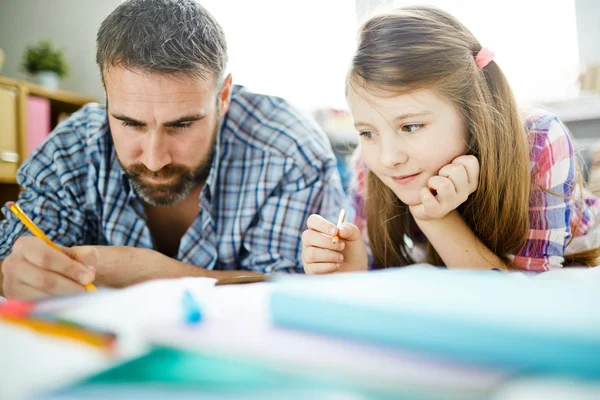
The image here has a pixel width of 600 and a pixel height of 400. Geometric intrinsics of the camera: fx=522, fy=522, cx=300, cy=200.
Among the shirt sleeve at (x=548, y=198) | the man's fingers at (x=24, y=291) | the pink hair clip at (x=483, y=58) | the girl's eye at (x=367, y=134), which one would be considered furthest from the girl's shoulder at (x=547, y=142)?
the man's fingers at (x=24, y=291)

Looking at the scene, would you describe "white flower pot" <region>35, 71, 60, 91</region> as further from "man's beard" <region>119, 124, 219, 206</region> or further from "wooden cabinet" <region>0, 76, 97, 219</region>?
"man's beard" <region>119, 124, 219, 206</region>

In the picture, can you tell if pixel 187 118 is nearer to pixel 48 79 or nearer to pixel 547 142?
pixel 547 142

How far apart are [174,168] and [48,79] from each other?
1168mm

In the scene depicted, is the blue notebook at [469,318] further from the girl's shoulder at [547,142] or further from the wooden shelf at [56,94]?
the wooden shelf at [56,94]

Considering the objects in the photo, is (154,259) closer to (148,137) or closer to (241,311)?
(148,137)

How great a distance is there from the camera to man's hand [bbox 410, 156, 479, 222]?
0.74 metres

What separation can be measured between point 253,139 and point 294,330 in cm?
76

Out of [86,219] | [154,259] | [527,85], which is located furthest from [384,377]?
[527,85]

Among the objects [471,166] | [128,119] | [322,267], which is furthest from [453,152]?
[128,119]

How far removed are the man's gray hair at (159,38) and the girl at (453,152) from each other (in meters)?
0.27

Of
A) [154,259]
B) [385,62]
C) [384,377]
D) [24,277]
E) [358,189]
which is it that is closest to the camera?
[384,377]

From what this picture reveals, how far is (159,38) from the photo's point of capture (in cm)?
85

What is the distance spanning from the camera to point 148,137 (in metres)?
0.87

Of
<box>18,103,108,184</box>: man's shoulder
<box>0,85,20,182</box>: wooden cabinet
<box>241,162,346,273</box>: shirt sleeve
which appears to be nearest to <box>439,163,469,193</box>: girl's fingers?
<box>241,162,346,273</box>: shirt sleeve
